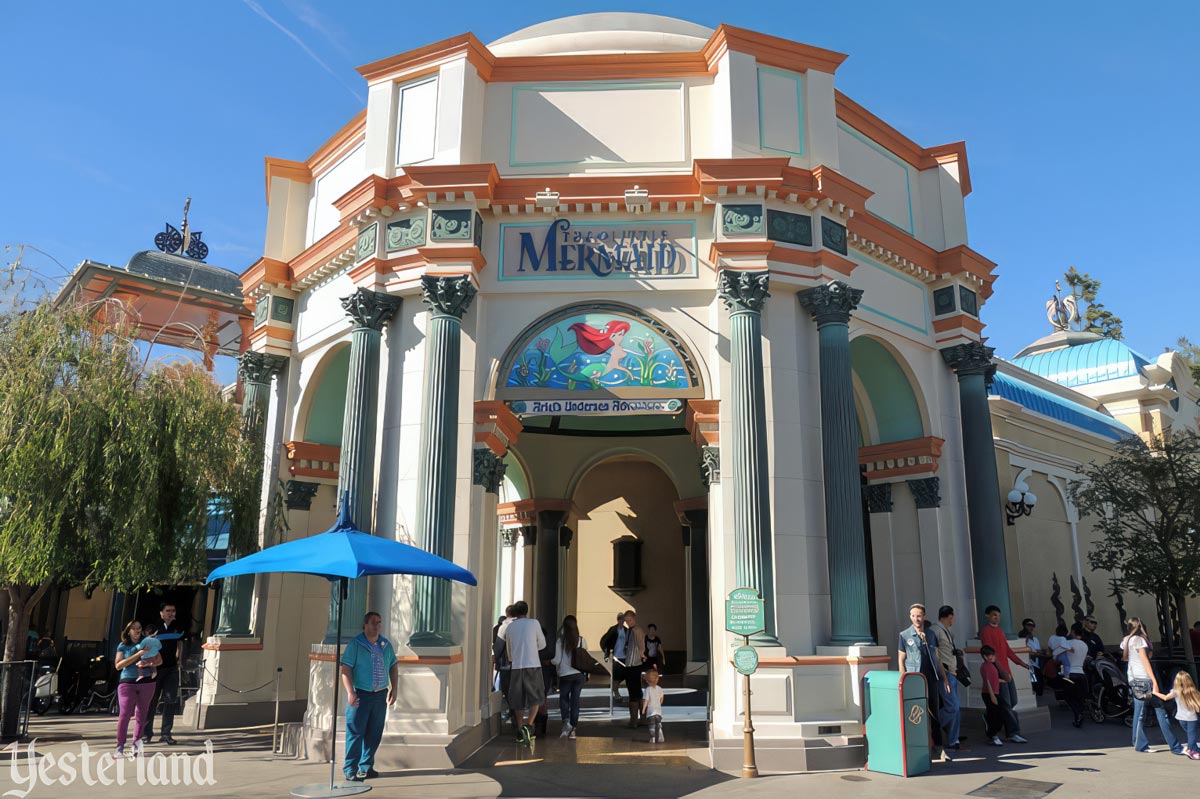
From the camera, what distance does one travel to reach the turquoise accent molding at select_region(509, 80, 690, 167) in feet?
40.7

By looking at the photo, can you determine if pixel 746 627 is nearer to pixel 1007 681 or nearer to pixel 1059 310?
pixel 1007 681

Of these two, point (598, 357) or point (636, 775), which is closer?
point (636, 775)

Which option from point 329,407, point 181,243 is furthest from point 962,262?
point 181,243

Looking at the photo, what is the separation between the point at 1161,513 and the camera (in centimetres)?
1722

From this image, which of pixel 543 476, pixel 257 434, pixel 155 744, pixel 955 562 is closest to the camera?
pixel 155 744

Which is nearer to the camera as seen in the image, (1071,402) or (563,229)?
(563,229)

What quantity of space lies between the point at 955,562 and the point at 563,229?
320 inches

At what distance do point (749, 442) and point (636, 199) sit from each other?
3693 mm

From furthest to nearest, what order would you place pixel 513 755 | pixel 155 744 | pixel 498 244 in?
1. pixel 498 244
2. pixel 155 744
3. pixel 513 755

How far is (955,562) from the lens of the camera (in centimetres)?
1380

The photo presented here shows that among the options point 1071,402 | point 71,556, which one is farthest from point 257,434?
point 1071,402

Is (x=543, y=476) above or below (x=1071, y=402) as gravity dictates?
below

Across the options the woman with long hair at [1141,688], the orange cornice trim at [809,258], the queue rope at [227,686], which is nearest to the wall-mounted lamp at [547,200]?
the orange cornice trim at [809,258]

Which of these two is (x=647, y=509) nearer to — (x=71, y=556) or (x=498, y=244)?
(x=498, y=244)
